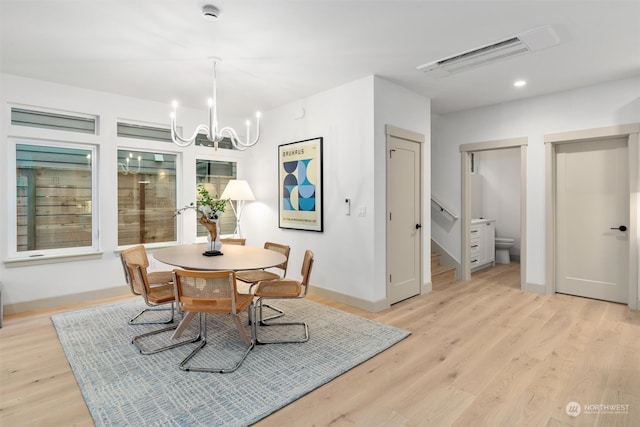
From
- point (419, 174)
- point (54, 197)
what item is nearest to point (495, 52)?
point (419, 174)

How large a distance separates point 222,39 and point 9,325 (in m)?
3.53

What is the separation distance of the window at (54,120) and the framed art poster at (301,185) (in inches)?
97.3

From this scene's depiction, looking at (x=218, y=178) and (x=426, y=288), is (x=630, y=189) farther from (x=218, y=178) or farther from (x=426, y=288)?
(x=218, y=178)

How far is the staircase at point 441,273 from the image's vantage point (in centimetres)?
520

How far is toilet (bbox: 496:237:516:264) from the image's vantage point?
6.56 metres

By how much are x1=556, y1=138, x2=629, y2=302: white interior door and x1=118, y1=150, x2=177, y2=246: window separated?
5.46 m

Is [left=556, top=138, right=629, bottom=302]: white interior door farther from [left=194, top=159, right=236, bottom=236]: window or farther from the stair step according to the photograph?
[left=194, top=159, right=236, bottom=236]: window

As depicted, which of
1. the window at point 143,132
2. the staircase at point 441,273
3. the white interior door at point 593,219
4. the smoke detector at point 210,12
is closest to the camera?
the smoke detector at point 210,12

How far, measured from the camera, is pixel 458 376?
246 centimetres

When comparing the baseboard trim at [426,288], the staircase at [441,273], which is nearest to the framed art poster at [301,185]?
the baseboard trim at [426,288]

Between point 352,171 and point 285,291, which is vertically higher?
point 352,171

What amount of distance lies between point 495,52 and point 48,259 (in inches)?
208

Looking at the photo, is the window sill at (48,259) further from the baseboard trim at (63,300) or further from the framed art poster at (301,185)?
the framed art poster at (301,185)

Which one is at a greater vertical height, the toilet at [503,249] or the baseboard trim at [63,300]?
the toilet at [503,249]
